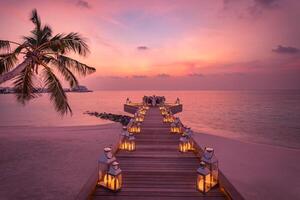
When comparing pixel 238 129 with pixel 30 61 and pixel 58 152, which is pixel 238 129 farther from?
pixel 30 61

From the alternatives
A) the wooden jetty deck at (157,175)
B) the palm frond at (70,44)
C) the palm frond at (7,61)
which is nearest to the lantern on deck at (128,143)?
the wooden jetty deck at (157,175)

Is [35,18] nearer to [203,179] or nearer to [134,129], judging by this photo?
[134,129]

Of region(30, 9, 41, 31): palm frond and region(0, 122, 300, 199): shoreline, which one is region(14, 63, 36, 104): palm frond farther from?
region(0, 122, 300, 199): shoreline

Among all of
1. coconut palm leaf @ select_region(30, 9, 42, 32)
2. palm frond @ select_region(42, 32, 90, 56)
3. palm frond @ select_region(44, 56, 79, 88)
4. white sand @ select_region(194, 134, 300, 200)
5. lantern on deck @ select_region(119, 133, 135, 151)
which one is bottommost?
white sand @ select_region(194, 134, 300, 200)

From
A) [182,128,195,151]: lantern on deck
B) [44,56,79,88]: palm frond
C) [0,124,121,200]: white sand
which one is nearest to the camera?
[0,124,121,200]: white sand

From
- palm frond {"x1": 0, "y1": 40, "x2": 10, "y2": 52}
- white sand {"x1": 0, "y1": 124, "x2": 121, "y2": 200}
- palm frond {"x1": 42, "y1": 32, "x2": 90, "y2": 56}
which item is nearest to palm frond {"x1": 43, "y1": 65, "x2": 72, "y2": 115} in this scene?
palm frond {"x1": 42, "y1": 32, "x2": 90, "y2": 56}

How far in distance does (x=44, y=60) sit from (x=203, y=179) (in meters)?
7.69

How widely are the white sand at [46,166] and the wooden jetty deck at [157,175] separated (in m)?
2.86

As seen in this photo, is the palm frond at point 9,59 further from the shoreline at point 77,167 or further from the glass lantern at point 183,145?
the glass lantern at point 183,145

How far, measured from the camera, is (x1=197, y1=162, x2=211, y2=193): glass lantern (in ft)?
17.2

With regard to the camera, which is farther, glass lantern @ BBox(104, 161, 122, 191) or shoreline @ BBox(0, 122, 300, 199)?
Answer: shoreline @ BBox(0, 122, 300, 199)

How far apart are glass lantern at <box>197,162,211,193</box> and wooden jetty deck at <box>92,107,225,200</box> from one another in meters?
0.13

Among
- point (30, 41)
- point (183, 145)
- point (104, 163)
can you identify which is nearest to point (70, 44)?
point (30, 41)

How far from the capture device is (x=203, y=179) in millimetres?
5398
